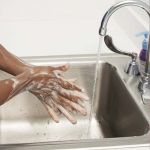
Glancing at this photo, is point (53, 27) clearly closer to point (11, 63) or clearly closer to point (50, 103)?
point (11, 63)

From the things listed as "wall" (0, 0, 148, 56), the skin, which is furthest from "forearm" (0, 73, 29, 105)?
"wall" (0, 0, 148, 56)

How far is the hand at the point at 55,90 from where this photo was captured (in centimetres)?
87

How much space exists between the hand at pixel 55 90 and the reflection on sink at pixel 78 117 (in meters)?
0.27

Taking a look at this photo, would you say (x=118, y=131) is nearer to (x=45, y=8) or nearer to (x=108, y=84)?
(x=108, y=84)

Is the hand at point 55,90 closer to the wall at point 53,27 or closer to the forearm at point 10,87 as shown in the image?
the forearm at point 10,87

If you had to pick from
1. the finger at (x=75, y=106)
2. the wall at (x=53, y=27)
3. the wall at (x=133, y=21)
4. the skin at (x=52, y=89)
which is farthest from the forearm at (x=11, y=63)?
the wall at (x=133, y=21)

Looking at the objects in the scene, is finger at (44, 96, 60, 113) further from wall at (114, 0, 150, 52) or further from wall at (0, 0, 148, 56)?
wall at (114, 0, 150, 52)

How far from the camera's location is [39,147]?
78 centimetres

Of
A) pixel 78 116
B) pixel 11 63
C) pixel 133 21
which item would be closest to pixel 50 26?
pixel 133 21

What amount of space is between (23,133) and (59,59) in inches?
10.2

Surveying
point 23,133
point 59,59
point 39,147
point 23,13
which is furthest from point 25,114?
point 23,13

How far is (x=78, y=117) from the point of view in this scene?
1213mm

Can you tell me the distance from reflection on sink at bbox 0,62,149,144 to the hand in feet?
0.89

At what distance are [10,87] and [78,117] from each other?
424 millimetres
